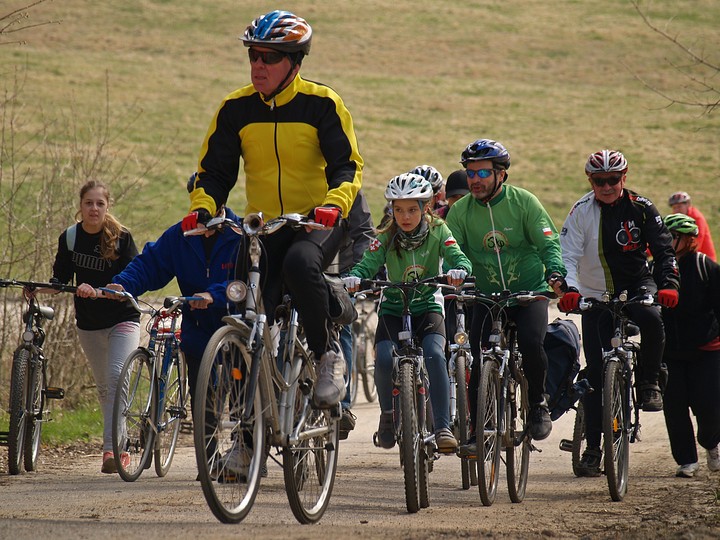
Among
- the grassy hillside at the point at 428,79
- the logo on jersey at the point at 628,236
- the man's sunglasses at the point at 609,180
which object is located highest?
the grassy hillside at the point at 428,79

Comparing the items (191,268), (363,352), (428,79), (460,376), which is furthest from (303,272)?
(428,79)

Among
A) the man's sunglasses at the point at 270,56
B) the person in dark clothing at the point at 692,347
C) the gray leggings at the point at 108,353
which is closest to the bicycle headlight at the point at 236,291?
the man's sunglasses at the point at 270,56

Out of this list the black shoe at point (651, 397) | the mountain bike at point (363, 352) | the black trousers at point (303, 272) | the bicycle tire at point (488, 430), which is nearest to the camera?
the black trousers at point (303, 272)

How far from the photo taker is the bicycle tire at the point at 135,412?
9.27m

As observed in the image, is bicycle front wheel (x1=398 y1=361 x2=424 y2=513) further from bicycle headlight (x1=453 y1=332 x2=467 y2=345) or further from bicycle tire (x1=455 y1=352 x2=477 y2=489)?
bicycle headlight (x1=453 y1=332 x2=467 y2=345)

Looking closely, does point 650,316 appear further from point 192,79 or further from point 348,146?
point 192,79

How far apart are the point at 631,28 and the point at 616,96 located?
41.9ft

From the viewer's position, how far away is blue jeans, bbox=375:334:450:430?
8.48m

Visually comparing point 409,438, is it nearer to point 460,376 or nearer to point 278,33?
point 460,376

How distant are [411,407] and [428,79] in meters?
51.5

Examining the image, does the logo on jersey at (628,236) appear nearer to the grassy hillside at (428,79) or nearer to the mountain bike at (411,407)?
the mountain bike at (411,407)

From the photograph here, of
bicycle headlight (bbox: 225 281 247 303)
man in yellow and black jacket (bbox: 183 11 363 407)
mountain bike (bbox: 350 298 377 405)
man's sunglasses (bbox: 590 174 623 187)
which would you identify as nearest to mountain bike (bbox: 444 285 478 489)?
man's sunglasses (bbox: 590 174 623 187)

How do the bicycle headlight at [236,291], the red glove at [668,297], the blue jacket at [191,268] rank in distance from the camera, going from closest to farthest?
1. the bicycle headlight at [236,291]
2. the blue jacket at [191,268]
3. the red glove at [668,297]

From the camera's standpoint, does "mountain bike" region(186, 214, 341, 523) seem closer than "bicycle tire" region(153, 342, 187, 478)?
Yes
